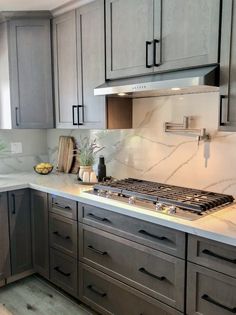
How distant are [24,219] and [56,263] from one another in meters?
0.49

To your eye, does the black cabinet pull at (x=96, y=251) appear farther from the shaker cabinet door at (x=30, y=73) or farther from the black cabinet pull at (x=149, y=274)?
the shaker cabinet door at (x=30, y=73)

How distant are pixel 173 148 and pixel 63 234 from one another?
110 centimetres

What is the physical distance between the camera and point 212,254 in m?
1.55

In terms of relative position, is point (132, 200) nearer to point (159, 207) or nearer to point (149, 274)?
point (159, 207)

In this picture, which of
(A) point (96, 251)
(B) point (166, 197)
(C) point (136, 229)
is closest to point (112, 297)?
(A) point (96, 251)

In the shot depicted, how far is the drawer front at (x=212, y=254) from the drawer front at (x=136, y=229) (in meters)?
0.06

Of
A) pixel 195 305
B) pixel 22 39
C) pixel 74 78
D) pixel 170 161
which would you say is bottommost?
pixel 195 305

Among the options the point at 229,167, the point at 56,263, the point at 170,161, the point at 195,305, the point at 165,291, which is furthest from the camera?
the point at 56,263

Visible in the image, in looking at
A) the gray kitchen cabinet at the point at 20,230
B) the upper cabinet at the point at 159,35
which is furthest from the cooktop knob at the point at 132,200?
the gray kitchen cabinet at the point at 20,230

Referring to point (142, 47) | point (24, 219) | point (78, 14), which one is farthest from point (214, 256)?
point (78, 14)

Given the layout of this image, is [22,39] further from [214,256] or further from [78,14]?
[214,256]

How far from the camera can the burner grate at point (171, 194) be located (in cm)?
182

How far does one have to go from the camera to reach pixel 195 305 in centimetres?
164

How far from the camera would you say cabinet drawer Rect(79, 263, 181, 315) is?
73.3 inches
